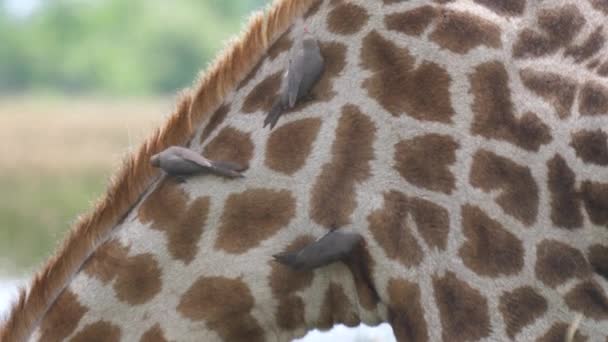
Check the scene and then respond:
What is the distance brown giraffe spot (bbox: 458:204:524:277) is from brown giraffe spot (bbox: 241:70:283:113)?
2.26 ft

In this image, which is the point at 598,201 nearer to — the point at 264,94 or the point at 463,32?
the point at 463,32

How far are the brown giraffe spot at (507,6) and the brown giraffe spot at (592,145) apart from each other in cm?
41

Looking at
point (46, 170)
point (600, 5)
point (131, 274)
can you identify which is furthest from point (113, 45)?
point (600, 5)

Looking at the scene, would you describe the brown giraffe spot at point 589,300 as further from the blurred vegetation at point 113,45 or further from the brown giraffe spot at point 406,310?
the blurred vegetation at point 113,45

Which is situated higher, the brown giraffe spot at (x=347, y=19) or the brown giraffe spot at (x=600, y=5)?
the brown giraffe spot at (x=600, y=5)

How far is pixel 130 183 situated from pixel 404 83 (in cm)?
92

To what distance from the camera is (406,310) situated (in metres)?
4.20

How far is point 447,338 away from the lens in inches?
162

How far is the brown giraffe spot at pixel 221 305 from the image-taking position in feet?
14.4

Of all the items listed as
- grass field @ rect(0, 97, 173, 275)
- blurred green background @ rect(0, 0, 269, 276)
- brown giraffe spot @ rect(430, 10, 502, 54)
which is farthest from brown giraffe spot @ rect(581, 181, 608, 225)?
blurred green background @ rect(0, 0, 269, 276)

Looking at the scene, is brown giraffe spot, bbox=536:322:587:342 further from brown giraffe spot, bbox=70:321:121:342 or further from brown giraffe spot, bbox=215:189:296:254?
brown giraffe spot, bbox=70:321:121:342

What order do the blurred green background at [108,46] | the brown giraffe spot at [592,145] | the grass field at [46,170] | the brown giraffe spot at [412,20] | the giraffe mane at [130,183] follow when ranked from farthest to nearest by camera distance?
1. the blurred green background at [108,46]
2. the grass field at [46,170]
3. the giraffe mane at [130,183]
4. the brown giraffe spot at [412,20]
5. the brown giraffe spot at [592,145]

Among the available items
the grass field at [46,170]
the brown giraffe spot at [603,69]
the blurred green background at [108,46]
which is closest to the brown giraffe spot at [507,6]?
the brown giraffe spot at [603,69]

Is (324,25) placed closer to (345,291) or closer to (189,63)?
(345,291)
